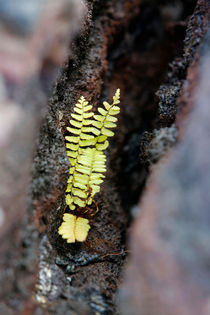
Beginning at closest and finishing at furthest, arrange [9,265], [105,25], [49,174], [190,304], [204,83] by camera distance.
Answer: [190,304] < [9,265] < [204,83] < [49,174] < [105,25]

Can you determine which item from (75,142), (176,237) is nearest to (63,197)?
(75,142)

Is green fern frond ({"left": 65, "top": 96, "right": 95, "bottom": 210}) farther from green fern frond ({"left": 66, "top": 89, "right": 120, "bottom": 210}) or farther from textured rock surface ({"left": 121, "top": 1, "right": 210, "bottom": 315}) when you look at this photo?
textured rock surface ({"left": 121, "top": 1, "right": 210, "bottom": 315})

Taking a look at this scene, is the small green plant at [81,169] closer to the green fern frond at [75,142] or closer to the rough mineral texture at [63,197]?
the green fern frond at [75,142]

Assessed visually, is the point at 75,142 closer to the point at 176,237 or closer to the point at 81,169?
the point at 81,169

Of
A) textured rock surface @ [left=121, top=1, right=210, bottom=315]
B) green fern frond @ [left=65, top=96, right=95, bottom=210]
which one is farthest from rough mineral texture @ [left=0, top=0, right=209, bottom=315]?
green fern frond @ [left=65, top=96, right=95, bottom=210]

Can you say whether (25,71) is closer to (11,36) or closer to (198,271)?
(11,36)

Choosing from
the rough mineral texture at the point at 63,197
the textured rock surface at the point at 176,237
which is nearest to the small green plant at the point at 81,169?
the rough mineral texture at the point at 63,197

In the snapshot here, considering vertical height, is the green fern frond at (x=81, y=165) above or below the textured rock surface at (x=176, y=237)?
above

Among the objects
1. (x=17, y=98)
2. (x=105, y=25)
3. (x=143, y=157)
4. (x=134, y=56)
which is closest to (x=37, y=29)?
(x=17, y=98)
